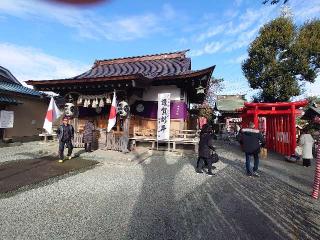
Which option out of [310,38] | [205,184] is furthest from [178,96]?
[310,38]

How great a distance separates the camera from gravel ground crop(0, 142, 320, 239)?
460 centimetres

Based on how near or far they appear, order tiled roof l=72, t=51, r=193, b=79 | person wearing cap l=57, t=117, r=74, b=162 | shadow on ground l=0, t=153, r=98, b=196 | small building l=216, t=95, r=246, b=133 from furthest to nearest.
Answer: small building l=216, t=95, r=246, b=133, tiled roof l=72, t=51, r=193, b=79, person wearing cap l=57, t=117, r=74, b=162, shadow on ground l=0, t=153, r=98, b=196

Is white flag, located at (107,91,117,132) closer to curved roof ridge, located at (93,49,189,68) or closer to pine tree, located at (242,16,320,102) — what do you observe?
curved roof ridge, located at (93,49,189,68)

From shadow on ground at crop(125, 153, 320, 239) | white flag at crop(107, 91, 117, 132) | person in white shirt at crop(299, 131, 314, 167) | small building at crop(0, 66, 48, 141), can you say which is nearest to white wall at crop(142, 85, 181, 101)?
white flag at crop(107, 91, 117, 132)

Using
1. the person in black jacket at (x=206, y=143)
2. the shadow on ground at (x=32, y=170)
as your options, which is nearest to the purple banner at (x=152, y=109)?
the shadow on ground at (x=32, y=170)

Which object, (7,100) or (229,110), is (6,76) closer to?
(7,100)

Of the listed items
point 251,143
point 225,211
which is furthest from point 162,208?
point 251,143

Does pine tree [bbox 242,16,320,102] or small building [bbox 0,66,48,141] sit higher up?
pine tree [bbox 242,16,320,102]

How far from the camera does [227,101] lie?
37469mm

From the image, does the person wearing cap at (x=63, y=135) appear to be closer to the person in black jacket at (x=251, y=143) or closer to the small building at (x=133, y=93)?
the small building at (x=133, y=93)

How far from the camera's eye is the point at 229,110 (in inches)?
1305

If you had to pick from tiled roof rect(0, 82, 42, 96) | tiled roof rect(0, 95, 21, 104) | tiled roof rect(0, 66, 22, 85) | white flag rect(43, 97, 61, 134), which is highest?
tiled roof rect(0, 66, 22, 85)

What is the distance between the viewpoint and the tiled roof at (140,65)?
18.2 m

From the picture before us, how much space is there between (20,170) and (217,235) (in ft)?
23.7
